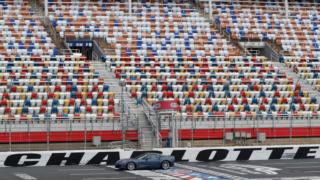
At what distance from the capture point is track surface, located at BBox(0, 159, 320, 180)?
91.3 feet

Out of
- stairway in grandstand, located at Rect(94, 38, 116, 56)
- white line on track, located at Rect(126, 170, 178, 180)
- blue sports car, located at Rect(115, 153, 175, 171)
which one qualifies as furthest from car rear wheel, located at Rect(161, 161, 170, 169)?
stairway in grandstand, located at Rect(94, 38, 116, 56)

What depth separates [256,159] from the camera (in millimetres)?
36969

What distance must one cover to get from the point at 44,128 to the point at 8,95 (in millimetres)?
4642

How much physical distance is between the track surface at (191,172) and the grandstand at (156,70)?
5.52m

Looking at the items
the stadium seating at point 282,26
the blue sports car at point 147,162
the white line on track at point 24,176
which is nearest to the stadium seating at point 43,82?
the blue sports car at point 147,162

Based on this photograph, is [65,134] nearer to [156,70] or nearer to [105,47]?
[156,70]

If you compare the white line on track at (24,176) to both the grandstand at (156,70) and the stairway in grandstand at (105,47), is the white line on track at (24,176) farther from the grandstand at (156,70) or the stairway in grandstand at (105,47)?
the stairway in grandstand at (105,47)

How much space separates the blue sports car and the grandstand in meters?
6.12

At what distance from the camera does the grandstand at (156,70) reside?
Result: 3956 centimetres

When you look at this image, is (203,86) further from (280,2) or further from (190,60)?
(280,2)

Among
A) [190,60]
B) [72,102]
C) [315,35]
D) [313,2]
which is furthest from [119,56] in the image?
[313,2]

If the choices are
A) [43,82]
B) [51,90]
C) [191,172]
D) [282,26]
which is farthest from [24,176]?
[282,26]

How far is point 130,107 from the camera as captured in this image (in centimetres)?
4222

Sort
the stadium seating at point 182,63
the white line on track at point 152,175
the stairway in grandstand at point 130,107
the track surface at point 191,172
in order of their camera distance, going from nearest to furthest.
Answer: the white line on track at point 152,175 < the track surface at point 191,172 < the stairway in grandstand at point 130,107 < the stadium seating at point 182,63
